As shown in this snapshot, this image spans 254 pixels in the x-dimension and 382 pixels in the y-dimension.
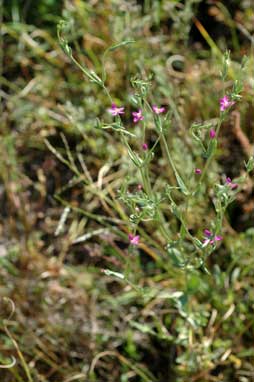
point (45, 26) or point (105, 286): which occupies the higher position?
point (45, 26)

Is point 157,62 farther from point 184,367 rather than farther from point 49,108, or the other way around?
point 184,367

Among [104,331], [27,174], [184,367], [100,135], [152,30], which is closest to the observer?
[184,367]

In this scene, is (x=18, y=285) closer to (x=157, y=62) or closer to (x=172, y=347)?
(x=172, y=347)

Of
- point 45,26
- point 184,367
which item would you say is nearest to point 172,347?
point 184,367

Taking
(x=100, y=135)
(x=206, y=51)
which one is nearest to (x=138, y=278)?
(x=100, y=135)

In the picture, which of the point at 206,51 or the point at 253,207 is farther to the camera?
the point at 206,51

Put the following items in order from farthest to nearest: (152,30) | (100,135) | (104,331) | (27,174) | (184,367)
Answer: (152,30)
(27,174)
(100,135)
(104,331)
(184,367)

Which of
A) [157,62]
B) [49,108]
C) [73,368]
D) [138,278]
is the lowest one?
[73,368]
